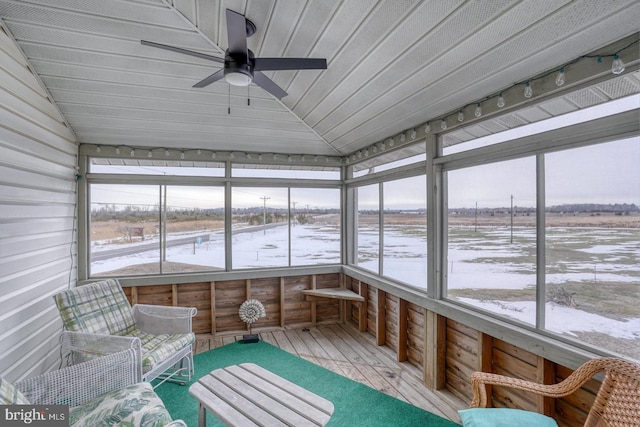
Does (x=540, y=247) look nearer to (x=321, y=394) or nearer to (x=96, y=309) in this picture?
(x=321, y=394)

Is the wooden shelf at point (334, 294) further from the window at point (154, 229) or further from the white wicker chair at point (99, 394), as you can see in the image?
the white wicker chair at point (99, 394)

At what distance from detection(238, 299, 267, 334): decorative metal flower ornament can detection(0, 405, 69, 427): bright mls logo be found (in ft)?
Result: 8.05

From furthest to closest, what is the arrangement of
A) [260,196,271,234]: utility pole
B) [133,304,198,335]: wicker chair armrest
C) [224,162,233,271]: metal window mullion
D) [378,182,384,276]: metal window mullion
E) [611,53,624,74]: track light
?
[260,196,271,234]: utility pole < [224,162,233,271]: metal window mullion < [378,182,384,276]: metal window mullion < [133,304,198,335]: wicker chair armrest < [611,53,624,74]: track light

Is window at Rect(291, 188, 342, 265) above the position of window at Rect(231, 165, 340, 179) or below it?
below

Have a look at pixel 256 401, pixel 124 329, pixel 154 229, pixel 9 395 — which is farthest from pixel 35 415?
pixel 154 229

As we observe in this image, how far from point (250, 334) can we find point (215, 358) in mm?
670

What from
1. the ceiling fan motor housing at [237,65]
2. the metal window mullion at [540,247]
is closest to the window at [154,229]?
the ceiling fan motor housing at [237,65]

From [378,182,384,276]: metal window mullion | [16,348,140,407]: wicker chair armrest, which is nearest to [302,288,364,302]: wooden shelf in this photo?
[378,182,384,276]: metal window mullion

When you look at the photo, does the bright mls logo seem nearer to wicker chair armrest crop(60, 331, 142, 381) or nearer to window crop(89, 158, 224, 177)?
wicker chair armrest crop(60, 331, 142, 381)

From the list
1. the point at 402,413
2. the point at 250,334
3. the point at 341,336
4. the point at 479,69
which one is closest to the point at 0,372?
the point at 250,334

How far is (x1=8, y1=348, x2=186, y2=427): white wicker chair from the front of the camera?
181 centimetres

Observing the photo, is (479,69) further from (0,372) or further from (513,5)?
(0,372)

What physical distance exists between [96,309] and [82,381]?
1.27 metres

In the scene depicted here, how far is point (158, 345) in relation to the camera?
2982 millimetres
